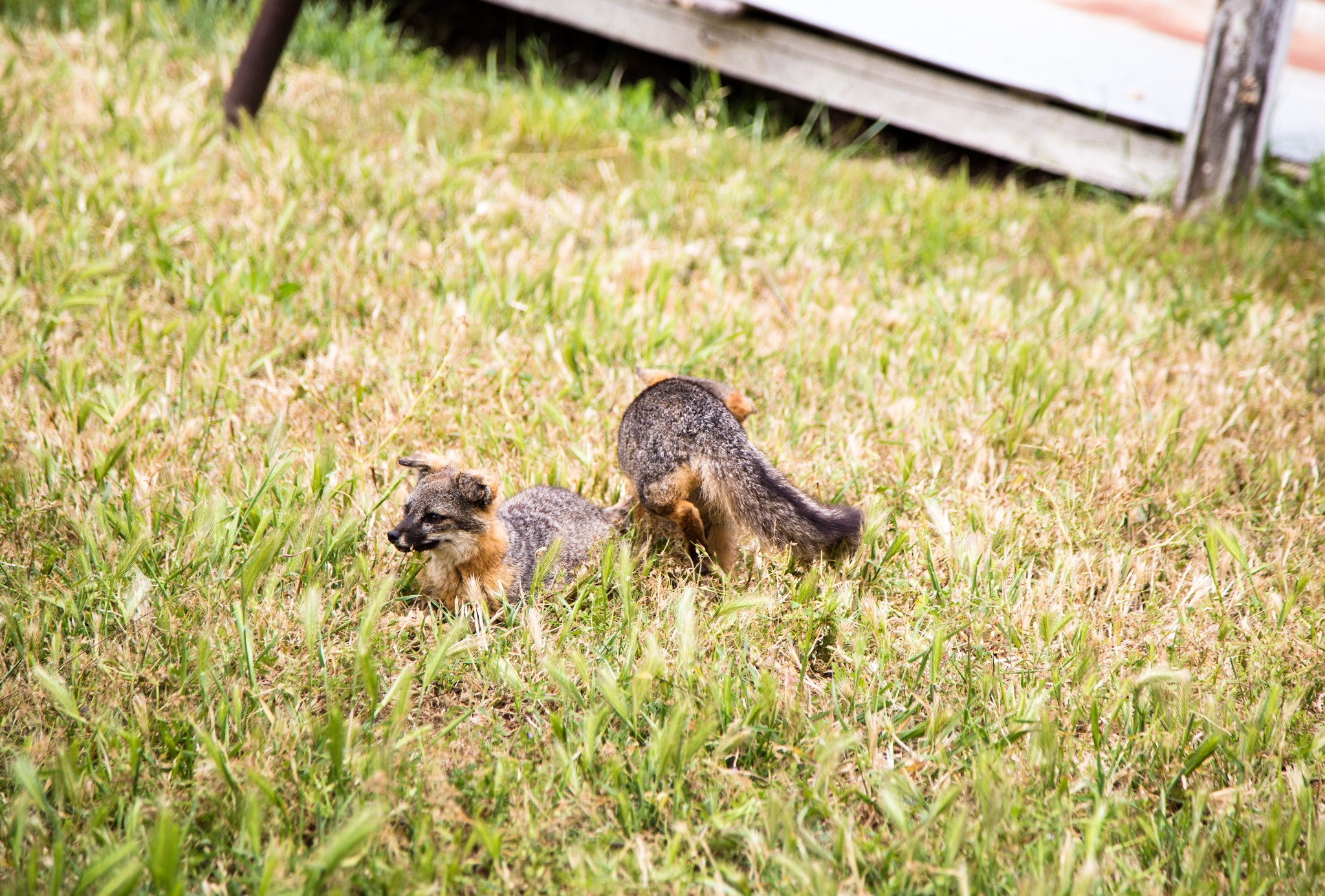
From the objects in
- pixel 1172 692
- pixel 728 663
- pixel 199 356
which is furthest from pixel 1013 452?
pixel 199 356

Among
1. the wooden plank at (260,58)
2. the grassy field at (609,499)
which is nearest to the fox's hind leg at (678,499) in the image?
the grassy field at (609,499)

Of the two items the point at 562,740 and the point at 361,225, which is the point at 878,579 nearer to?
the point at 562,740

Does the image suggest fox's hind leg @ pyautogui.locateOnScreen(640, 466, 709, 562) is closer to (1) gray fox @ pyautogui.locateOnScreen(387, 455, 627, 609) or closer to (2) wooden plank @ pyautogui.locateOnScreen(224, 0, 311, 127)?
(1) gray fox @ pyautogui.locateOnScreen(387, 455, 627, 609)

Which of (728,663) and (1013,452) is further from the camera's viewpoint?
(1013,452)

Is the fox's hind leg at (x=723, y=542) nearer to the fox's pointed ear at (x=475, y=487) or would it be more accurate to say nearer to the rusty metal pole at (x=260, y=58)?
the fox's pointed ear at (x=475, y=487)

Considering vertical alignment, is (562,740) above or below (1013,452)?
below

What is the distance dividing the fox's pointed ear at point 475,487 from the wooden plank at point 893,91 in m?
4.51

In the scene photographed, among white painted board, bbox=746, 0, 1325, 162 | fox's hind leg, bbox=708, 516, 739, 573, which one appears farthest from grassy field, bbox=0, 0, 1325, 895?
white painted board, bbox=746, 0, 1325, 162

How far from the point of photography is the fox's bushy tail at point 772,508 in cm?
295

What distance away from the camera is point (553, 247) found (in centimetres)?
484

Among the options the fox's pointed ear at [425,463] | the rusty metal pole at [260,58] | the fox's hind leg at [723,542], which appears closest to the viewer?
the fox's pointed ear at [425,463]

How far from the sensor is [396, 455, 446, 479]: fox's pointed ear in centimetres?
305

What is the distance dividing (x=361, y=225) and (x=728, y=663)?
3.28 m

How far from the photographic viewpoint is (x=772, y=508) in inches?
117
